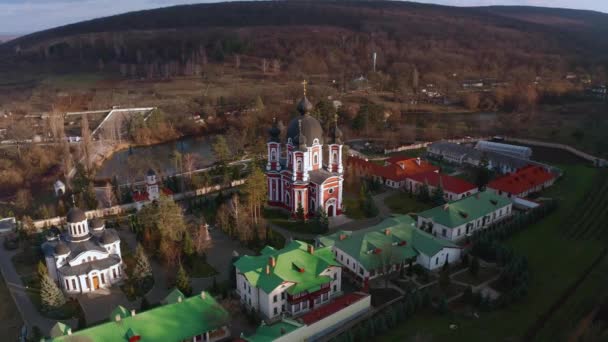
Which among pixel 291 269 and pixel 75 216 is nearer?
pixel 291 269

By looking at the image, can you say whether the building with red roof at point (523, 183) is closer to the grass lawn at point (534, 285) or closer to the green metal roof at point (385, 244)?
the grass lawn at point (534, 285)

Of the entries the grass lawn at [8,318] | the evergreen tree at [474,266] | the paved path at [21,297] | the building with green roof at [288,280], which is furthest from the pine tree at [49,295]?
the evergreen tree at [474,266]

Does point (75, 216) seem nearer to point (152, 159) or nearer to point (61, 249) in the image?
point (61, 249)

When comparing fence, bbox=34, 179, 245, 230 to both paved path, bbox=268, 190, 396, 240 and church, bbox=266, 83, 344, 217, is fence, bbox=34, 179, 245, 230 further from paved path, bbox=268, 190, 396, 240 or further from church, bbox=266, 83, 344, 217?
paved path, bbox=268, 190, 396, 240

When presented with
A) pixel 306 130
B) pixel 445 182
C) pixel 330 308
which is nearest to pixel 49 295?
pixel 330 308

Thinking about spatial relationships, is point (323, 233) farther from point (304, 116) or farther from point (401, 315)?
point (401, 315)

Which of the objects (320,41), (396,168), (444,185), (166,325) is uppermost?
(320,41)

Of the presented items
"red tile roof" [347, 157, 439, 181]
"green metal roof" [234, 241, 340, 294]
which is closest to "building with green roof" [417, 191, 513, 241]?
"red tile roof" [347, 157, 439, 181]
